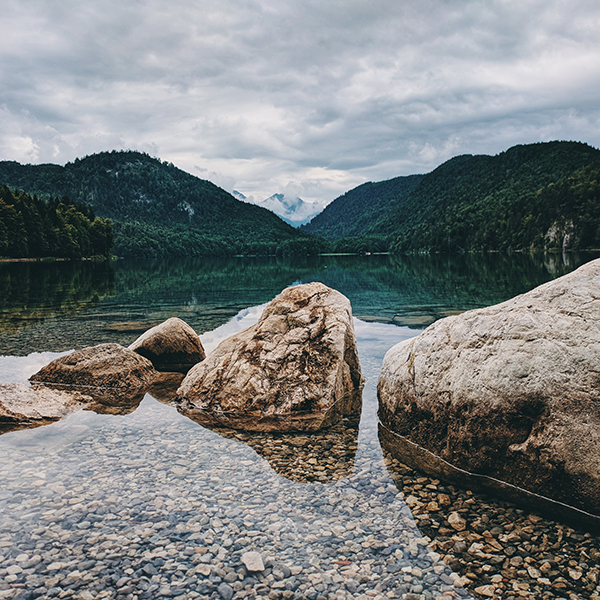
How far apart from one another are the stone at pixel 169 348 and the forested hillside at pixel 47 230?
86.0 metres

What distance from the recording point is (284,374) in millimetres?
10086

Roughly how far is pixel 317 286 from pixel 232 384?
366 cm

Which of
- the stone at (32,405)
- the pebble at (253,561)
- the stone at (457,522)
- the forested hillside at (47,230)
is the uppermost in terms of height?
the forested hillside at (47,230)

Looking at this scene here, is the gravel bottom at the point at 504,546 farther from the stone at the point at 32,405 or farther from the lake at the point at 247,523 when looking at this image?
the stone at the point at 32,405

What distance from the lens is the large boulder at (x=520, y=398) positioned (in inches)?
228

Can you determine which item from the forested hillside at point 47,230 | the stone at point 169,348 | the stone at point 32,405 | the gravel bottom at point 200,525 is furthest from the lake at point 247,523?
the forested hillside at point 47,230

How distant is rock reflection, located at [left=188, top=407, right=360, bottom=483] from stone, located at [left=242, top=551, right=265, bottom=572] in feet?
5.80

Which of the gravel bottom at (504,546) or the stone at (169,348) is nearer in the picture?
the gravel bottom at (504,546)

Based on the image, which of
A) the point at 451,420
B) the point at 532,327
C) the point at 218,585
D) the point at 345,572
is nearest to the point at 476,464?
the point at 451,420

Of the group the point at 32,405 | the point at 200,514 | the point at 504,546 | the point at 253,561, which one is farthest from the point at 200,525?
the point at 32,405

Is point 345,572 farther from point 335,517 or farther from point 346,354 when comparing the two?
point 346,354

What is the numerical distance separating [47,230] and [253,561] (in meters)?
104

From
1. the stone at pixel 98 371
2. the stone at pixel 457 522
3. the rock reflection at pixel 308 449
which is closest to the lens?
the stone at pixel 457 522

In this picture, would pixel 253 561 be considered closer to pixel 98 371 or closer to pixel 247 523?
pixel 247 523
